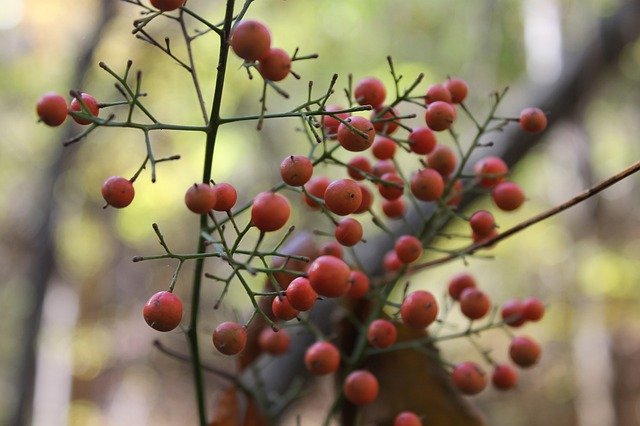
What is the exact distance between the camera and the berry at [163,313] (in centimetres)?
36

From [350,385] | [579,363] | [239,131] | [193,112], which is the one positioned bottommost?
[350,385]

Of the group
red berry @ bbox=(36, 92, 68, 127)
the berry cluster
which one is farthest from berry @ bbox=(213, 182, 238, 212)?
red berry @ bbox=(36, 92, 68, 127)

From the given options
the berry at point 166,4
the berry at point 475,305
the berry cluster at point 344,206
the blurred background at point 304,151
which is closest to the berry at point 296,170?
the berry cluster at point 344,206

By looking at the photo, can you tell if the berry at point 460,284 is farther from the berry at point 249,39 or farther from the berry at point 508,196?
the berry at point 249,39

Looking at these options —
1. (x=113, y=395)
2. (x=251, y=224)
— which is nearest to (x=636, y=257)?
(x=251, y=224)

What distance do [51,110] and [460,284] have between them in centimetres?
34

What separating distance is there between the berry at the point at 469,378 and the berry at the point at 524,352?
0.19 ft

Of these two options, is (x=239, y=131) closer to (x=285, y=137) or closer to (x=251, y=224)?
(x=285, y=137)

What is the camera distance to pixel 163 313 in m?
0.36

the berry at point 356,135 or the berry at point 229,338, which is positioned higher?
the berry at point 356,135

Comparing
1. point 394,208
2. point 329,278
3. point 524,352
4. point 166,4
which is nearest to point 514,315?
point 524,352

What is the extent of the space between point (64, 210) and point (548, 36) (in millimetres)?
1445

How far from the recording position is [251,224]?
36 centimetres

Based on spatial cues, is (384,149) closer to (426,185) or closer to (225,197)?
(426,185)
